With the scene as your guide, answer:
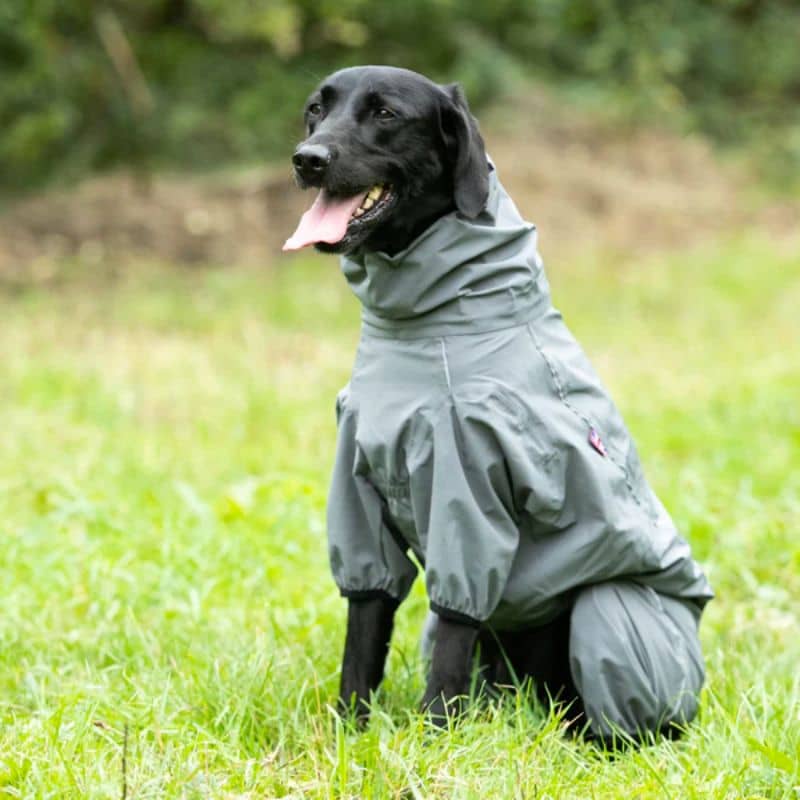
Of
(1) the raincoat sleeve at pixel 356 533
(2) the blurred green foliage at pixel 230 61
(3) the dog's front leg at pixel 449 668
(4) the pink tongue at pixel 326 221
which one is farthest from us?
(2) the blurred green foliage at pixel 230 61

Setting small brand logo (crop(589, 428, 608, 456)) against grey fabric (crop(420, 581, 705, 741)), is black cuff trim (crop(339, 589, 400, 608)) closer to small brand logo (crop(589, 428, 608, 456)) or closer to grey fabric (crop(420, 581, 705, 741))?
grey fabric (crop(420, 581, 705, 741))

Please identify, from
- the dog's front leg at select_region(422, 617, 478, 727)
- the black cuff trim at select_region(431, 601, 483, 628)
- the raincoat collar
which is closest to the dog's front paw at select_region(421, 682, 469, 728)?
the dog's front leg at select_region(422, 617, 478, 727)

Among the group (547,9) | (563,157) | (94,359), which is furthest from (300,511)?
(563,157)

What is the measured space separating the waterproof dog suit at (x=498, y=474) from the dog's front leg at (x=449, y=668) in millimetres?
58

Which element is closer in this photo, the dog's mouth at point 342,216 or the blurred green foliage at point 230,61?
the dog's mouth at point 342,216

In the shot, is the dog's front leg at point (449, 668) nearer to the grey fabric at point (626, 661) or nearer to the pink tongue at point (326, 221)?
the grey fabric at point (626, 661)

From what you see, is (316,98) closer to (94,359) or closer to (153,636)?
(153,636)

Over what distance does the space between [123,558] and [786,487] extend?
292 cm

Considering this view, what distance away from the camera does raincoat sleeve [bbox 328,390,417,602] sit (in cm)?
323

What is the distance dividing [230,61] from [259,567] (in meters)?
8.64

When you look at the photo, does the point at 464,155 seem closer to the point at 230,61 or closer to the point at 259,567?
the point at 259,567

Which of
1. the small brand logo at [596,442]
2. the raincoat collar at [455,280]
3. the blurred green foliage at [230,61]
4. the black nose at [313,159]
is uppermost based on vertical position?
the blurred green foliage at [230,61]

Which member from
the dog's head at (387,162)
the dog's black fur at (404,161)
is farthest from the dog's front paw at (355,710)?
the dog's head at (387,162)

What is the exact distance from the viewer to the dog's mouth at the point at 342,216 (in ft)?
9.83
